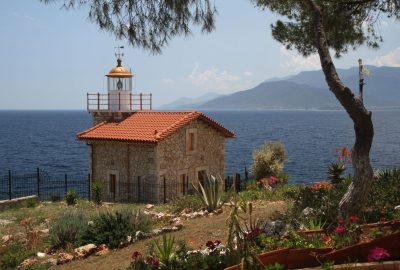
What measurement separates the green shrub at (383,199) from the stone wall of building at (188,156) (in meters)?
13.8

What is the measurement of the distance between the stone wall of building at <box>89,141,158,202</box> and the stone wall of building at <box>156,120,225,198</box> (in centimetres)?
53

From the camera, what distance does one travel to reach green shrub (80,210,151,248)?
494 inches

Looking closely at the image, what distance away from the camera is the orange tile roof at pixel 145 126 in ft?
88.4

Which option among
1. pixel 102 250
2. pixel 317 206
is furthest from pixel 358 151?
pixel 102 250

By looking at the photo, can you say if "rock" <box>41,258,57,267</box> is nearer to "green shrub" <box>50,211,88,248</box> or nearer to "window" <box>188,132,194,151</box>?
"green shrub" <box>50,211,88,248</box>

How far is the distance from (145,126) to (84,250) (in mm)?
17143

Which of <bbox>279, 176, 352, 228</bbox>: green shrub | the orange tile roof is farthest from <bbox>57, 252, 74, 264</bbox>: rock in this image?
the orange tile roof

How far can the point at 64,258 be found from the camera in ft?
38.2

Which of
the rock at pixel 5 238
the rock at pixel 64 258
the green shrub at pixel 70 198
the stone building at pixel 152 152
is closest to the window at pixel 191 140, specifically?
the stone building at pixel 152 152

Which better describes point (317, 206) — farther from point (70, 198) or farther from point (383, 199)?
point (70, 198)

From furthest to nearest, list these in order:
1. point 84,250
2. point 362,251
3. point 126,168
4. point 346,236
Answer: point 126,168 < point 84,250 < point 346,236 < point 362,251

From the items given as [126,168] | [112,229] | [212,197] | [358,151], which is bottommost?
[126,168]

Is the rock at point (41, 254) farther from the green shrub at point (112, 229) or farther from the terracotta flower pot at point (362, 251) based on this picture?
the terracotta flower pot at point (362, 251)

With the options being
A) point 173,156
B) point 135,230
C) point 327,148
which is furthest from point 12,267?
point 327,148
